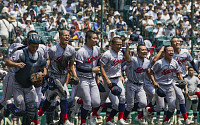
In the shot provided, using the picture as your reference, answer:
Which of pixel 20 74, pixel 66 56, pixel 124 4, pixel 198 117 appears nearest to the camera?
pixel 20 74

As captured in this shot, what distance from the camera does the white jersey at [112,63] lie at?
384 inches

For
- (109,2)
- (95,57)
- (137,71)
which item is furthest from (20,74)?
(109,2)

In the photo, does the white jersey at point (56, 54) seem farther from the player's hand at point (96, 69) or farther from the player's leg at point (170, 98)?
the player's leg at point (170, 98)

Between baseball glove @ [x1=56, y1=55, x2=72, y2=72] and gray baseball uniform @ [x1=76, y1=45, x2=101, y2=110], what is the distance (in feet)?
0.72

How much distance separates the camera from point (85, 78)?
9.48m

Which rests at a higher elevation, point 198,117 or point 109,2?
point 109,2

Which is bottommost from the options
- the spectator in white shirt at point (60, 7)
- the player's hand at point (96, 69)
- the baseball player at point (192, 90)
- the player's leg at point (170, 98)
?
the baseball player at point (192, 90)

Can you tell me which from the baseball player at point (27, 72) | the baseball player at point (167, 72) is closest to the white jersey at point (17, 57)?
the baseball player at point (27, 72)

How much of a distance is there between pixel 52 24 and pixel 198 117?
20.5 ft

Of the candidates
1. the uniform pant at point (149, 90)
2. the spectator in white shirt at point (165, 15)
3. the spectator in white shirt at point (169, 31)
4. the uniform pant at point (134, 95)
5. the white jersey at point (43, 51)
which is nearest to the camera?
the white jersey at point (43, 51)

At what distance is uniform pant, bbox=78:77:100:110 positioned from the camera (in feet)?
30.8

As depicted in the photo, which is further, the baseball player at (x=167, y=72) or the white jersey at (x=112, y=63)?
the baseball player at (x=167, y=72)

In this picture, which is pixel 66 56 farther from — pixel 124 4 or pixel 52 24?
pixel 124 4

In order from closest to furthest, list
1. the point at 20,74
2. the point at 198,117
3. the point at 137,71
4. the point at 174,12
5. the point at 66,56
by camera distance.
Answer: the point at 20,74 → the point at 66,56 → the point at 137,71 → the point at 198,117 → the point at 174,12
